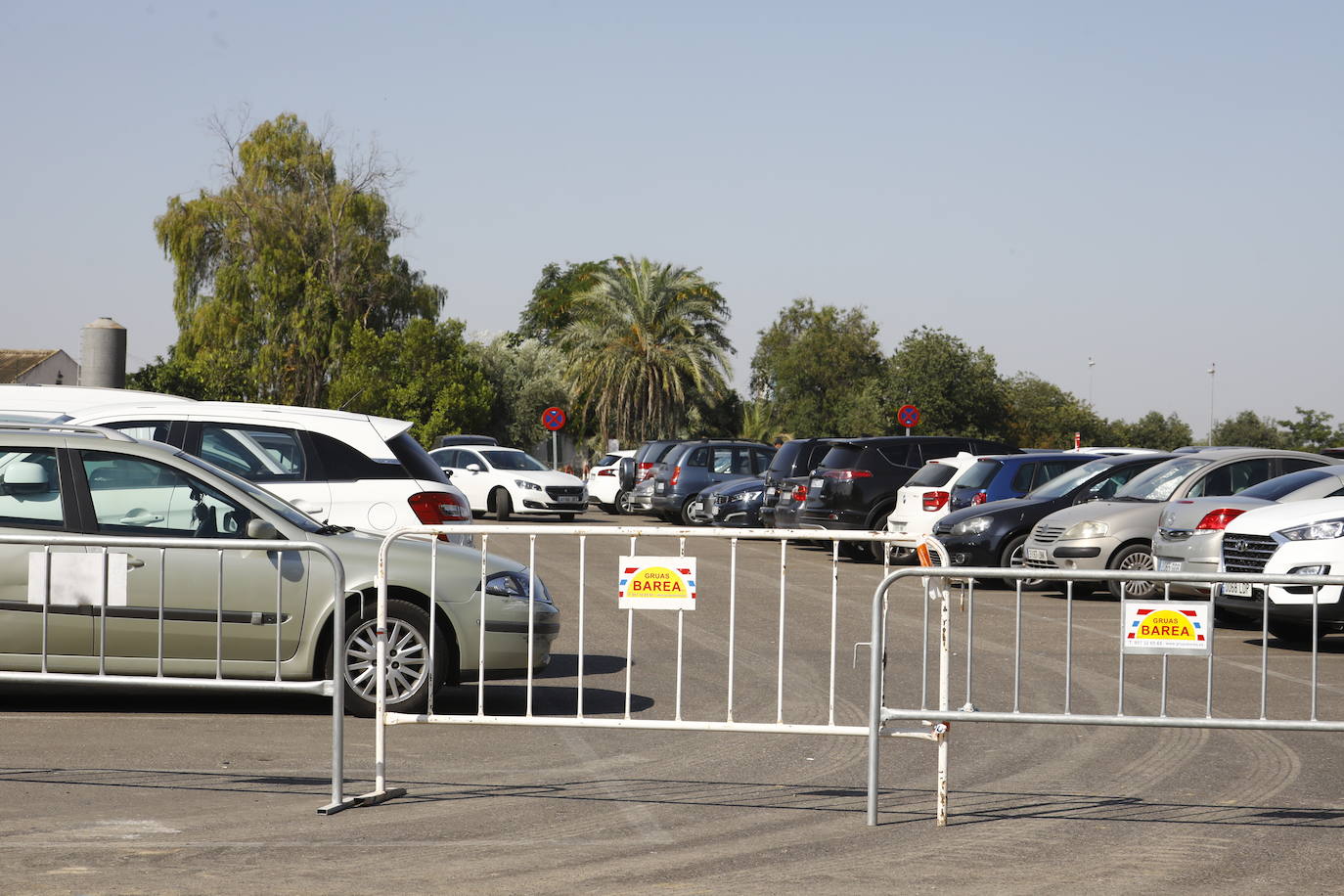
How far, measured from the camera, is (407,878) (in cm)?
543

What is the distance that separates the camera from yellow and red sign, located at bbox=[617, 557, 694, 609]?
7117mm

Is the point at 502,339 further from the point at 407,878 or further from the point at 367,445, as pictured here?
the point at 407,878

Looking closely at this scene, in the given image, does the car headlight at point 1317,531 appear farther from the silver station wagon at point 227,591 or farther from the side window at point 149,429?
the side window at point 149,429

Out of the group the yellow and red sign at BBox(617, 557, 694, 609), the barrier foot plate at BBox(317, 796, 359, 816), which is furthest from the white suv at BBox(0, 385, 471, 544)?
the barrier foot plate at BBox(317, 796, 359, 816)

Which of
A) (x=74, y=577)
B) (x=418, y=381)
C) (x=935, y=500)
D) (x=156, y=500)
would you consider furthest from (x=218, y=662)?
(x=418, y=381)

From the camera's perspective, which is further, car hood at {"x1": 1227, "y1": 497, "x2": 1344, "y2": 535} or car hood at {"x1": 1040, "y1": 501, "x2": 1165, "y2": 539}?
car hood at {"x1": 1040, "y1": 501, "x2": 1165, "y2": 539}

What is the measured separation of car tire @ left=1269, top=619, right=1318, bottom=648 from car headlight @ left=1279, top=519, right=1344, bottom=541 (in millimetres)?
847

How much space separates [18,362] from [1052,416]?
57.7m

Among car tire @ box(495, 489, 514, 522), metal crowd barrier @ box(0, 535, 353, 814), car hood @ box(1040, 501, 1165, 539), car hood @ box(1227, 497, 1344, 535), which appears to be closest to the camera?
metal crowd barrier @ box(0, 535, 353, 814)

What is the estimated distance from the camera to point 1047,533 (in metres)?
17.7

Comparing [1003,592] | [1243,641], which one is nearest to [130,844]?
[1243,641]

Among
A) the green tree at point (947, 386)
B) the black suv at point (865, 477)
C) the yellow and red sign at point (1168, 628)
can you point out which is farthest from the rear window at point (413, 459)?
the green tree at point (947, 386)

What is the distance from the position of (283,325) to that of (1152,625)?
153ft

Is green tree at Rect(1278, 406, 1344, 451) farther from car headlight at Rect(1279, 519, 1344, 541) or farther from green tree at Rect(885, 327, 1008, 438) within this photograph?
car headlight at Rect(1279, 519, 1344, 541)
